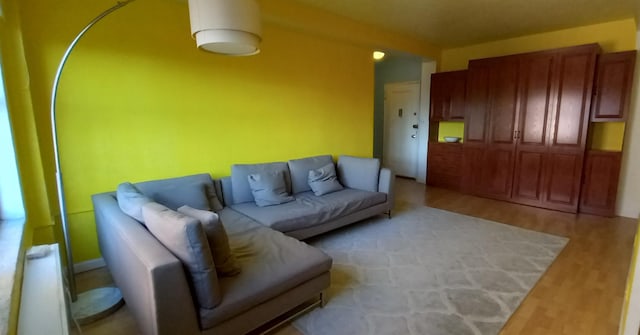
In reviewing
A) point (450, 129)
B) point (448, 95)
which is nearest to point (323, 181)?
point (448, 95)

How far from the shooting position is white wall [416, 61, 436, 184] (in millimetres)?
5742

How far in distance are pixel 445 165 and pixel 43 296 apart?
5400 mm

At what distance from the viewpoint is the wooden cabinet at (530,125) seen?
398 cm

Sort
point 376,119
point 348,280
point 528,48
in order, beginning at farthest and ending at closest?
1. point 376,119
2. point 528,48
3. point 348,280

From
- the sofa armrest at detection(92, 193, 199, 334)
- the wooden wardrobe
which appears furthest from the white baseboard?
the wooden wardrobe

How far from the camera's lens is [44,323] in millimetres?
1261

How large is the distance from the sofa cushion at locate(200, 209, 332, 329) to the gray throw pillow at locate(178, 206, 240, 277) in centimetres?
6

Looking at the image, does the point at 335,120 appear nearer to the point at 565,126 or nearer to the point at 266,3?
the point at 266,3

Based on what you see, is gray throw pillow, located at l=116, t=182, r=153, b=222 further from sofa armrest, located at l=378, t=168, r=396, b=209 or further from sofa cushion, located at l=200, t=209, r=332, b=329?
sofa armrest, located at l=378, t=168, r=396, b=209

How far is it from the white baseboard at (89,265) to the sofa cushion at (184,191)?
2.60 feet

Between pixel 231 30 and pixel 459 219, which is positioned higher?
pixel 231 30

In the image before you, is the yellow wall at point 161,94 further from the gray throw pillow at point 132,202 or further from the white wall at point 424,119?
the white wall at point 424,119

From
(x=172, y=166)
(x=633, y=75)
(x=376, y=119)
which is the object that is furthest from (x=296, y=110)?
(x=633, y=75)

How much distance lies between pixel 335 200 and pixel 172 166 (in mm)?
1705
